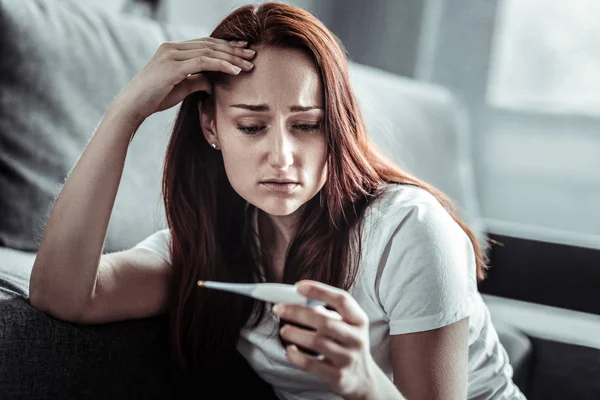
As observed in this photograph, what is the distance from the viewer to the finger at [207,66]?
93 cm

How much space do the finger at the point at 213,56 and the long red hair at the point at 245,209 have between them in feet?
0.14

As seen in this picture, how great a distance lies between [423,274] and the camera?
0.89 metres

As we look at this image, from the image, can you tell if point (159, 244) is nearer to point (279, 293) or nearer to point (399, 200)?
point (399, 200)

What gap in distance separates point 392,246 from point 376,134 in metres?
0.85

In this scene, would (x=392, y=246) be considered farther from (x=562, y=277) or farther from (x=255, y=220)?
(x=562, y=277)

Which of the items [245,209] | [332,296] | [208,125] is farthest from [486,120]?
[332,296]

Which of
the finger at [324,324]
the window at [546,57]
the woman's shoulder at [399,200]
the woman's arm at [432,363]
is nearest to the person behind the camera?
the finger at [324,324]

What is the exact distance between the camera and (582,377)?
1.38 m

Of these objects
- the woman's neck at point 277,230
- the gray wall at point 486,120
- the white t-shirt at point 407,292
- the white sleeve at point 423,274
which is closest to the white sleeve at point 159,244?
the white t-shirt at point 407,292

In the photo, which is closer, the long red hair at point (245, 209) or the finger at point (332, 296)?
the finger at point (332, 296)

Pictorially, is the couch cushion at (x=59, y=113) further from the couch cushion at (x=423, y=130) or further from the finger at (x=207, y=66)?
the couch cushion at (x=423, y=130)

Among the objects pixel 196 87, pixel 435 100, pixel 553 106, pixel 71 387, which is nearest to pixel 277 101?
pixel 196 87

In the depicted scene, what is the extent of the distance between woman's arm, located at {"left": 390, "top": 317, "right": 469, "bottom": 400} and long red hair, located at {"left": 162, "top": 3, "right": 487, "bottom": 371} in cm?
14

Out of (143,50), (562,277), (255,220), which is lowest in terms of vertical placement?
(562,277)
